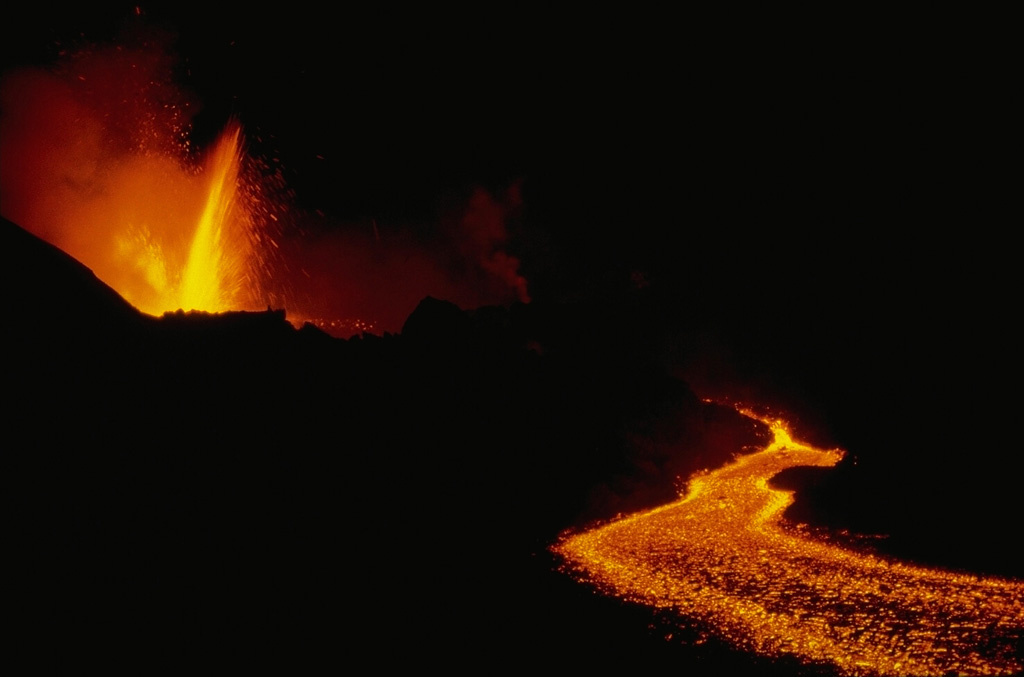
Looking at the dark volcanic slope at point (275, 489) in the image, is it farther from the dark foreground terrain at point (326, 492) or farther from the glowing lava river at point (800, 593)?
the glowing lava river at point (800, 593)

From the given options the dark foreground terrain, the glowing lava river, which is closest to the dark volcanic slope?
the dark foreground terrain

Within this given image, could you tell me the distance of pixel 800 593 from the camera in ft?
26.4

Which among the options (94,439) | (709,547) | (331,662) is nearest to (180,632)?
(331,662)

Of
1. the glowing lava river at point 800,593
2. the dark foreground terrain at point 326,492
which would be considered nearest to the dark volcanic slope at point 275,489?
the dark foreground terrain at point 326,492

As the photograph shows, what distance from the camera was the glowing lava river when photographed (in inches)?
254

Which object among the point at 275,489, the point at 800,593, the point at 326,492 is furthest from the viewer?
the point at 326,492

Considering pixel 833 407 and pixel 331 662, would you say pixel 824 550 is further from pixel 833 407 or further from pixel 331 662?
pixel 833 407

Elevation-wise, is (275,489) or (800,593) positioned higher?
(275,489)

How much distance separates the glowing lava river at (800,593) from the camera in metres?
6.45

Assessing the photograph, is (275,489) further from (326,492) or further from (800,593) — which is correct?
(800,593)

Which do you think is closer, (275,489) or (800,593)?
(800,593)

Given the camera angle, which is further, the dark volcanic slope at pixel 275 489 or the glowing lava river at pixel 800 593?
the dark volcanic slope at pixel 275 489

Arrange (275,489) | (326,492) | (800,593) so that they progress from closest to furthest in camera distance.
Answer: (800,593), (275,489), (326,492)

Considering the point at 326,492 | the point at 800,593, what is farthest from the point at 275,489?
the point at 800,593
